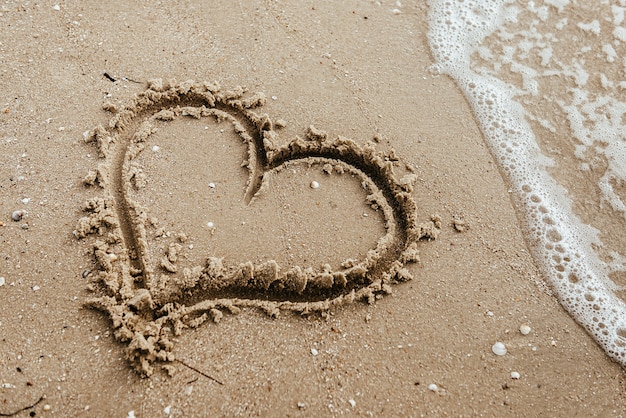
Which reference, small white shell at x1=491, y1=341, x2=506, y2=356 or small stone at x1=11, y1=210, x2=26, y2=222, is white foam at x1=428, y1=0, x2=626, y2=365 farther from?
small stone at x1=11, y1=210, x2=26, y2=222

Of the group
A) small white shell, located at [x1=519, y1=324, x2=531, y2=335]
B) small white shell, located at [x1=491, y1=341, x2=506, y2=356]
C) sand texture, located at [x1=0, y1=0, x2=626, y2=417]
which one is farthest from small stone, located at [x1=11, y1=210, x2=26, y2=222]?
small white shell, located at [x1=519, y1=324, x2=531, y2=335]

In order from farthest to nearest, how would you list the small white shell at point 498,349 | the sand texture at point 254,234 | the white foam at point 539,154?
the white foam at point 539,154
the small white shell at point 498,349
the sand texture at point 254,234

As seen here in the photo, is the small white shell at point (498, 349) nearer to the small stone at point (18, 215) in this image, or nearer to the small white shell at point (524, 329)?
the small white shell at point (524, 329)

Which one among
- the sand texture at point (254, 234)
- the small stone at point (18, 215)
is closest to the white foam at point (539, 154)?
the sand texture at point (254, 234)

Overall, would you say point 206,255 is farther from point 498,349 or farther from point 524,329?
point 524,329

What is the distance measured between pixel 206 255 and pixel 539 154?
206cm

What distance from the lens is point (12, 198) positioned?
8.37 feet

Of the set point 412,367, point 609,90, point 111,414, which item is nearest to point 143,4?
point 111,414

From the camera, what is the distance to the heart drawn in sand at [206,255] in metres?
2.32

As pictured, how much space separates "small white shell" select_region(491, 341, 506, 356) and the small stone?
2320 mm

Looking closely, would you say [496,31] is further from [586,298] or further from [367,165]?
[586,298]

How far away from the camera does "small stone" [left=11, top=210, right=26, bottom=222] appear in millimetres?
2488

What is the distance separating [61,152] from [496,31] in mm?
2950

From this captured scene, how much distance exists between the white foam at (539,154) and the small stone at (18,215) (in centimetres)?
252
